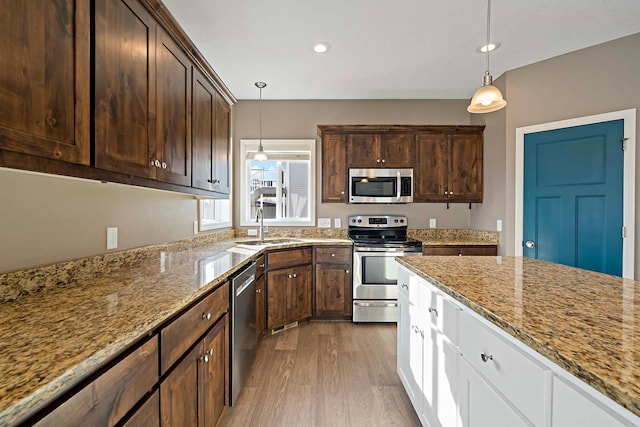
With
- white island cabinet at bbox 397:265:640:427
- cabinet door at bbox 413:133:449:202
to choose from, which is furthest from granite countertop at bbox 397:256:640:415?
cabinet door at bbox 413:133:449:202

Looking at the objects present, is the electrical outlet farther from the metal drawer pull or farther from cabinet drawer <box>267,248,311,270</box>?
the metal drawer pull

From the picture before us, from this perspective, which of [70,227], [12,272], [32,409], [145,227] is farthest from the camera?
[145,227]

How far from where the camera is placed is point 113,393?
77 centimetres

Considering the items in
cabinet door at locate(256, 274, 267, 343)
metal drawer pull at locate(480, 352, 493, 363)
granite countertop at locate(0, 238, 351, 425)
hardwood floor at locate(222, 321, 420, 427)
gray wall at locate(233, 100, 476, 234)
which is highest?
gray wall at locate(233, 100, 476, 234)

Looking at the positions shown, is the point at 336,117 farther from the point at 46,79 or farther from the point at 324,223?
the point at 46,79

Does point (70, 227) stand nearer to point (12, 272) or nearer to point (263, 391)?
point (12, 272)

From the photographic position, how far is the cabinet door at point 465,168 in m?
3.58

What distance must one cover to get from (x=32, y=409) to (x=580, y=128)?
3824 mm

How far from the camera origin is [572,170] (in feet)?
9.00

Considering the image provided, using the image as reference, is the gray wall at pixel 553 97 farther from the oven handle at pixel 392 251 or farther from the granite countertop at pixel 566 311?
the granite countertop at pixel 566 311

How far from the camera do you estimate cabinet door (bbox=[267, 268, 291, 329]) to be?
2941 millimetres

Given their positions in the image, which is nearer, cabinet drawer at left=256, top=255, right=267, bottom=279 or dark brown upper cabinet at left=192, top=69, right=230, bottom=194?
dark brown upper cabinet at left=192, top=69, right=230, bottom=194

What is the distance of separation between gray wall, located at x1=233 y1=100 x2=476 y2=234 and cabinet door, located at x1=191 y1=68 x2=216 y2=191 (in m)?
1.46

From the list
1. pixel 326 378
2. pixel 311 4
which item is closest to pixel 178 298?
pixel 326 378
